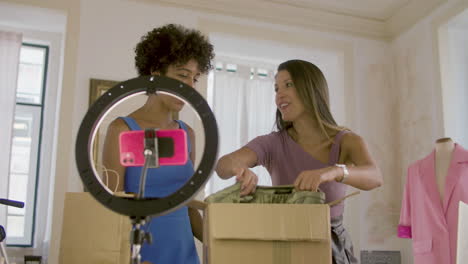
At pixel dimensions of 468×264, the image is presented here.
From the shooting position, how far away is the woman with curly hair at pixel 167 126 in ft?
3.52

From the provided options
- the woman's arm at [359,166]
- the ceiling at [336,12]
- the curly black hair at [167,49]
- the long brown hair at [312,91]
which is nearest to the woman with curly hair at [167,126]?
the curly black hair at [167,49]

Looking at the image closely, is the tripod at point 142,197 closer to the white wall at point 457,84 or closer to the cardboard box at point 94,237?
the cardboard box at point 94,237

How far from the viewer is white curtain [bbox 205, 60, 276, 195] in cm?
402

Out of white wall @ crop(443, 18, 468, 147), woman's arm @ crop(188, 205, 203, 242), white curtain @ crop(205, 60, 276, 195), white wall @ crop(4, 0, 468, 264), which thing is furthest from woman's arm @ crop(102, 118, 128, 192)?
white curtain @ crop(205, 60, 276, 195)

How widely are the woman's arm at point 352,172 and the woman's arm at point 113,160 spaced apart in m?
0.37

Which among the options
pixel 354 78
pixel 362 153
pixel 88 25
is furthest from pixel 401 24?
pixel 362 153

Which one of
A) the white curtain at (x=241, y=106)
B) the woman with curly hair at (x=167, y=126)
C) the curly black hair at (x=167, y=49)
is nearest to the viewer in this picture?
the woman with curly hair at (x=167, y=126)

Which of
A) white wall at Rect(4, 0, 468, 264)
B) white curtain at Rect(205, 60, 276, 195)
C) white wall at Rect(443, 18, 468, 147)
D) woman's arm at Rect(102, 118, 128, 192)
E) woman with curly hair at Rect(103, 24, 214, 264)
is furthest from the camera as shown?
white curtain at Rect(205, 60, 276, 195)

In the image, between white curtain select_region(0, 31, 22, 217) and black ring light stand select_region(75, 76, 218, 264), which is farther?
white curtain select_region(0, 31, 22, 217)

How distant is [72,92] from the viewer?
3027 mm

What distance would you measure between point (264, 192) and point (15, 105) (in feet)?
9.56

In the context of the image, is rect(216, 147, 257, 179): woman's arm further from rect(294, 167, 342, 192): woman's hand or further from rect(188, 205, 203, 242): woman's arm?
rect(294, 167, 342, 192): woman's hand

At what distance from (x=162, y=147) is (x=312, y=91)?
2.67ft

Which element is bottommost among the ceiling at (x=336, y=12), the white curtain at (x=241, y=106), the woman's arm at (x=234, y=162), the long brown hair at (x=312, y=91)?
the woman's arm at (x=234, y=162)
